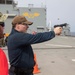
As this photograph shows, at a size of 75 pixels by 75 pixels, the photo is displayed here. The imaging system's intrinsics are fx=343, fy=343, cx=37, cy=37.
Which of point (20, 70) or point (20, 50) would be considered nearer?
point (20, 50)

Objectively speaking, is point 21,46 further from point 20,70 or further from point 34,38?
point 20,70

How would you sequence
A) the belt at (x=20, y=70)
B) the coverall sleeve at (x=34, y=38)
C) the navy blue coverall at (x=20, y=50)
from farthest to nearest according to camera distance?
the belt at (x=20, y=70) → the navy blue coverall at (x=20, y=50) → the coverall sleeve at (x=34, y=38)

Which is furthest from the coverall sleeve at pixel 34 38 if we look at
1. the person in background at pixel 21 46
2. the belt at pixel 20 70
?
the belt at pixel 20 70

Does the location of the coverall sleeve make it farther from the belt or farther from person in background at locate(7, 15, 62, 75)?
the belt

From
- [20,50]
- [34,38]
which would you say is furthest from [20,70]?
[34,38]

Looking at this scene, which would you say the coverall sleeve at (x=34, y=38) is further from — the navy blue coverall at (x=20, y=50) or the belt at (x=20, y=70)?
the belt at (x=20, y=70)

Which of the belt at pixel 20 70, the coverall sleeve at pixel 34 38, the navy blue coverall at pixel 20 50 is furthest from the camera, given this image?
the belt at pixel 20 70

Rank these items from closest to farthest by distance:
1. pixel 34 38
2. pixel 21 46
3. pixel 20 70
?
pixel 34 38, pixel 21 46, pixel 20 70

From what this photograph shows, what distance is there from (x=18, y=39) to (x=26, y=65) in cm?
45

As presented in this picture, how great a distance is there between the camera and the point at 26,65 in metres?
5.59

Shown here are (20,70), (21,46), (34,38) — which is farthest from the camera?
(20,70)

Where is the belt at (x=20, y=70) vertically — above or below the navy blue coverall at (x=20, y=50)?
below

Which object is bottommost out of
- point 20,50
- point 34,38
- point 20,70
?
point 20,70

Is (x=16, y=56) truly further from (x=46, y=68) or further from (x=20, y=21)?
(x=46, y=68)
